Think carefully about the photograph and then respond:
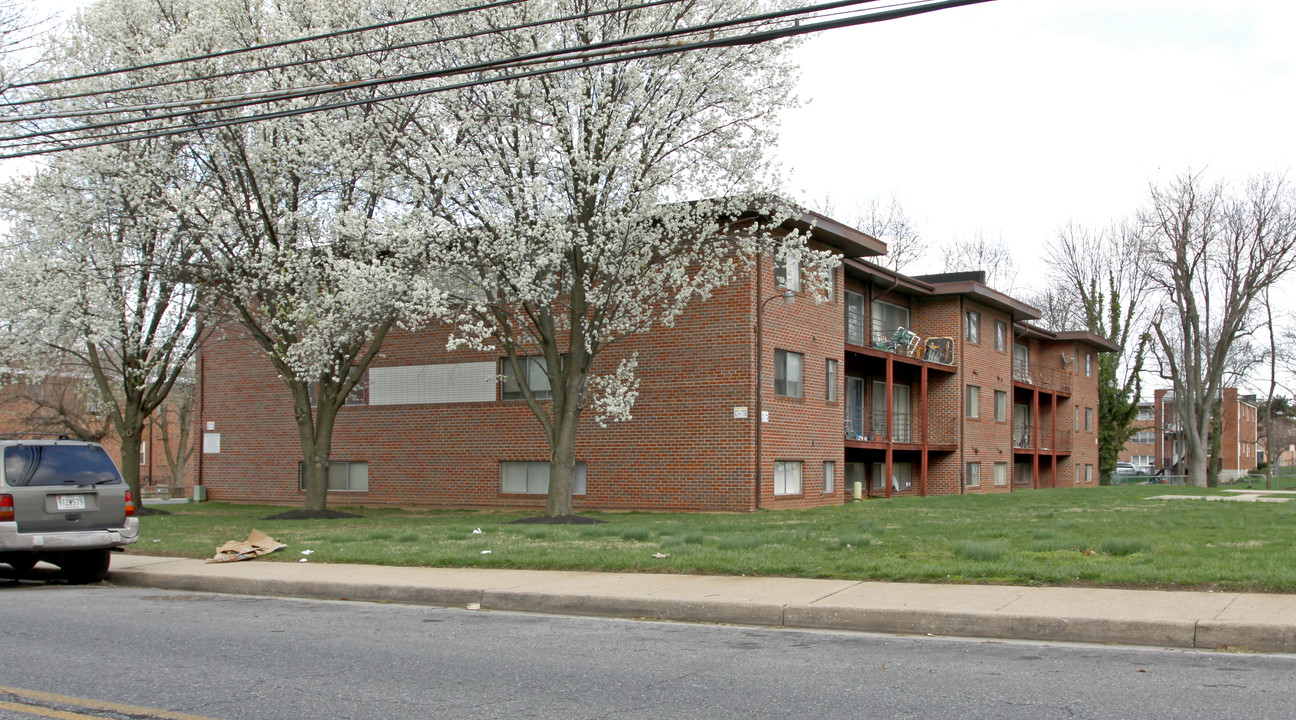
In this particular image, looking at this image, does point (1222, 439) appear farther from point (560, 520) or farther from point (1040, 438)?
point (560, 520)

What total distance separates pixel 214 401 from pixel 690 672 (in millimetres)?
27458

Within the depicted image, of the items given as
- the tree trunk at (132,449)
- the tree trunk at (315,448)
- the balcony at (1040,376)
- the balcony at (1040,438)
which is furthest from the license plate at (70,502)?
the balcony at (1040,438)

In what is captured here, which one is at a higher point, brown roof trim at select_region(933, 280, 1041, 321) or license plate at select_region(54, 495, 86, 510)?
brown roof trim at select_region(933, 280, 1041, 321)

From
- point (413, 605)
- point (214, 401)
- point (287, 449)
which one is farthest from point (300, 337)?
point (413, 605)

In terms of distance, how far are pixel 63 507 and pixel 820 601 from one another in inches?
325

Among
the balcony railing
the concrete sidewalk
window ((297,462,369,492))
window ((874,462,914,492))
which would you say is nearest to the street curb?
the concrete sidewalk

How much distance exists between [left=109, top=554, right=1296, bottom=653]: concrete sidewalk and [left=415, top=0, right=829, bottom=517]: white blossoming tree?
293 inches

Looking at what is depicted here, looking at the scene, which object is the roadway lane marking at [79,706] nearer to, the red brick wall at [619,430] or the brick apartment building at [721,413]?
the brick apartment building at [721,413]

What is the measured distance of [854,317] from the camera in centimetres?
3052

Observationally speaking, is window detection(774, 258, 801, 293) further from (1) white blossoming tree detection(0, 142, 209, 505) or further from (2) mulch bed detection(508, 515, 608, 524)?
(1) white blossoming tree detection(0, 142, 209, 505)

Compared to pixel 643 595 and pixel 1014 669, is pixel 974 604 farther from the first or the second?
pixel 643 595

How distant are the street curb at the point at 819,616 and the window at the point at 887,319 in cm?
2228

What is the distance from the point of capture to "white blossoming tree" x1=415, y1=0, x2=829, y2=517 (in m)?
19.0

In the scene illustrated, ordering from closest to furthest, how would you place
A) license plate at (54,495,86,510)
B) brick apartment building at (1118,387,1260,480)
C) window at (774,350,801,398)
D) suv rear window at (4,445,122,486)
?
suv rear window at (4,445,122,486), license plate at (54,495,86,510), window at (774,350,801,398), brick apartment building at (1118,387,1260,480)
